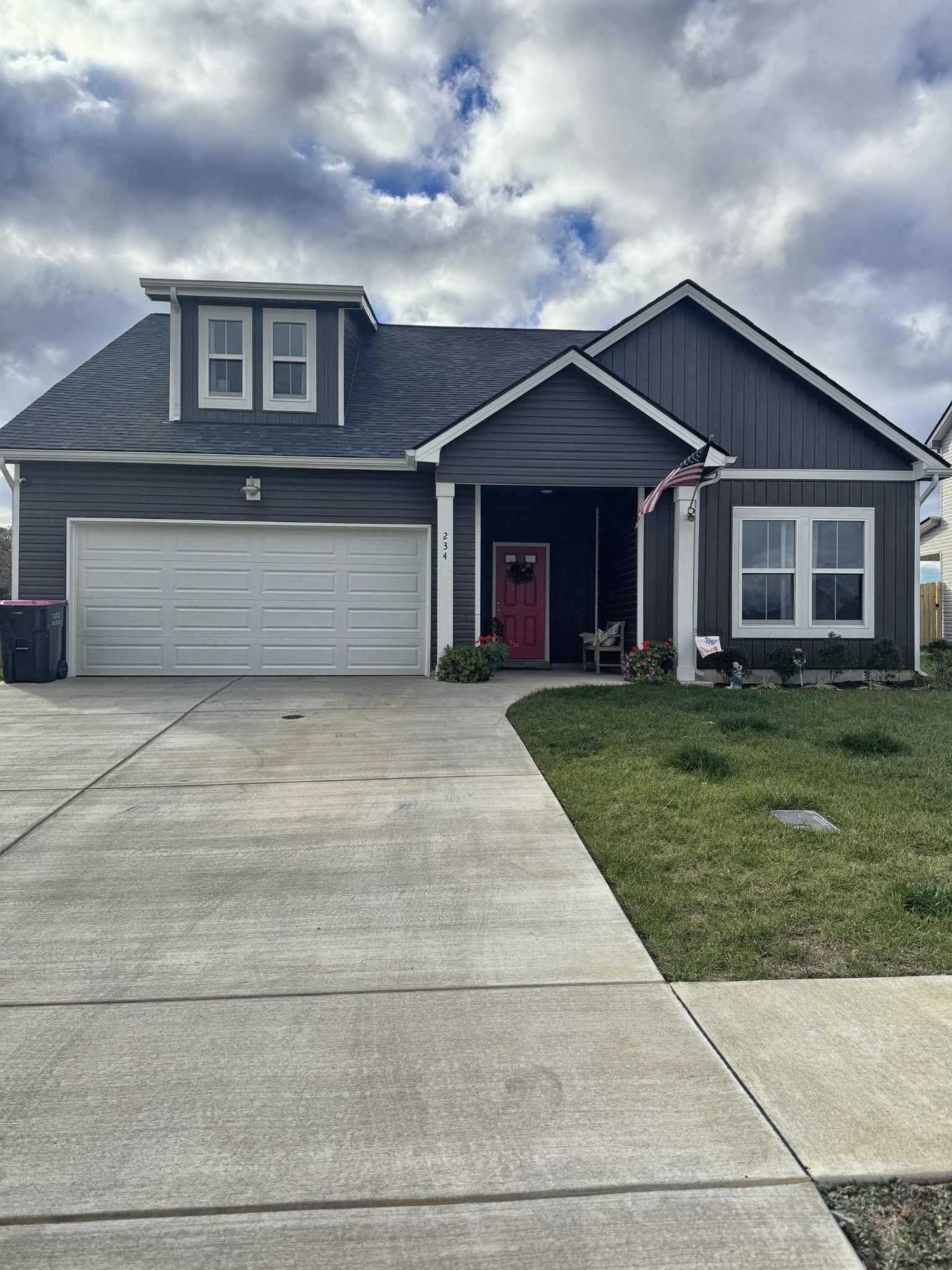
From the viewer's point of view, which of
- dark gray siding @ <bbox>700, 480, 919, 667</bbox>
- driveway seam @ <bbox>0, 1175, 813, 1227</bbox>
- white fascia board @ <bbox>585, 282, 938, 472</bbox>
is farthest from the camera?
dark gray siding @ <bbox>700, 480, 919, 667</bbox>

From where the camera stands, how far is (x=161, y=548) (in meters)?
11.2

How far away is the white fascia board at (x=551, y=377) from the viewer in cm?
1009

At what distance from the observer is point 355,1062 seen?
230cm

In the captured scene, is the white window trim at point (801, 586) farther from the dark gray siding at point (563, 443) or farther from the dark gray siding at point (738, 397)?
the dark gray siding at point (563, 443)

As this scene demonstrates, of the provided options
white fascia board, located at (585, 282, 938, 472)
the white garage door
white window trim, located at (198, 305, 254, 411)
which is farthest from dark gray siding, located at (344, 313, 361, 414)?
white fascia board, located at (585, 282, 938, 472)

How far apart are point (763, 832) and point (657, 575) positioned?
704 cm

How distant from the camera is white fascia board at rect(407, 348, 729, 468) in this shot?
397 inches

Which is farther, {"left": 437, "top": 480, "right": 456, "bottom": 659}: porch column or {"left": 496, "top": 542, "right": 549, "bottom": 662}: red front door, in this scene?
{"left": 496, "top": 542, "right": 549, "bottom": 662}: red front door

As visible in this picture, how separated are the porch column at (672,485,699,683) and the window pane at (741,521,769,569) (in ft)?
4.02

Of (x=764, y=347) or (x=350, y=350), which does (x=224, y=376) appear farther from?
(x=764, y=347)

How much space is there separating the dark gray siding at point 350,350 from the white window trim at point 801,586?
6758 millimetres

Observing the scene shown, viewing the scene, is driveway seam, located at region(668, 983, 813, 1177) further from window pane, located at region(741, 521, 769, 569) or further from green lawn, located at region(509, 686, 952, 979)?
window pane, located at region(741, 521, 769, 569)

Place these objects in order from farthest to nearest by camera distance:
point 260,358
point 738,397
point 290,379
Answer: point 290,379 → point 260,358 → point 738,397

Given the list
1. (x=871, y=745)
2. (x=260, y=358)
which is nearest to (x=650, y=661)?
(x=871, y=745)
